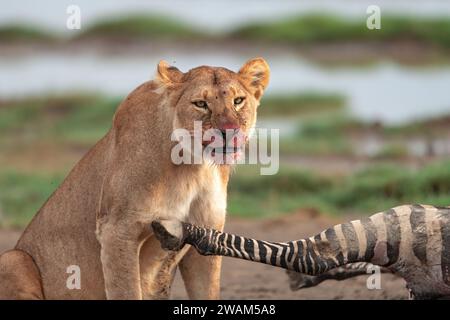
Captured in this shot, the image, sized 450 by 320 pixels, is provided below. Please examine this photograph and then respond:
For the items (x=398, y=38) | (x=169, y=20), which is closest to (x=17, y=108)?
(x=169, y=20)

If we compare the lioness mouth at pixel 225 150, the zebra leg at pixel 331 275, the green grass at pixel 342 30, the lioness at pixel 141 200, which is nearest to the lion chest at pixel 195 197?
the lioness at pixel 141 200

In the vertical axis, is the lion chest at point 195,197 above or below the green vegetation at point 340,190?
below

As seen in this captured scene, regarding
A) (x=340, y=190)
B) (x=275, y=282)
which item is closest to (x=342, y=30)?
(x=340, y=190)

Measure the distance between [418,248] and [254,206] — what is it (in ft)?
16.9

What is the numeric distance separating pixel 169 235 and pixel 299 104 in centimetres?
1254

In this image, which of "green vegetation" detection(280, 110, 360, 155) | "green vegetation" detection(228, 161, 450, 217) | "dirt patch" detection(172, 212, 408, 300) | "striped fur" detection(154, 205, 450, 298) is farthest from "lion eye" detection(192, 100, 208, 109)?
"green vegetation" detection(280, 110, 360, 155)

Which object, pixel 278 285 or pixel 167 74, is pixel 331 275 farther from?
pixel 167 74

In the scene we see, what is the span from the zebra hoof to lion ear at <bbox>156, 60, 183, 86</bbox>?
2.25 ft

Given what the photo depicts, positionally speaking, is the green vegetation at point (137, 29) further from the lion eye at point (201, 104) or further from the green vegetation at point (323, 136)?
the lion eye at point (201, 104)

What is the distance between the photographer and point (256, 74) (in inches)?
228

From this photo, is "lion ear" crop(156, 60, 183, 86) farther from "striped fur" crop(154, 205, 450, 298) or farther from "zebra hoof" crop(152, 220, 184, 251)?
"striped fur" crop(154, 205, 450, 298)

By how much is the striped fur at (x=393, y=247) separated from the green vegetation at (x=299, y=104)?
11159 mm

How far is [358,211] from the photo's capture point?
34.1 ft

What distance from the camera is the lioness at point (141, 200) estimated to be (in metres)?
5.54
